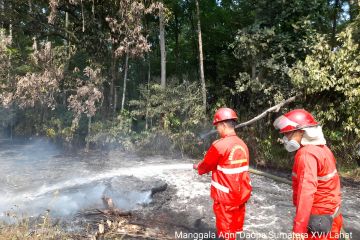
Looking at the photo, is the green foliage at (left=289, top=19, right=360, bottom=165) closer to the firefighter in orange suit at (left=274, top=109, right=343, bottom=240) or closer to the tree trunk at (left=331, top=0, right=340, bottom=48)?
the tree trunk at (left=331, top=0, right=340, bottom=48)

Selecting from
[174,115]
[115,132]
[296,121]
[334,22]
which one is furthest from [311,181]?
[334,22]

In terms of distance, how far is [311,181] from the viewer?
8.89 ft

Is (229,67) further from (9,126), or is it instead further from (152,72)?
(9,126)

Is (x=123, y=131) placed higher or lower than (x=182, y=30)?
lower

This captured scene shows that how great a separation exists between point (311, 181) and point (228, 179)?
3.77ft

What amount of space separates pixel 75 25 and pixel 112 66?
111 inches

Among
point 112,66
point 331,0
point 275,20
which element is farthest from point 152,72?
point 331,0

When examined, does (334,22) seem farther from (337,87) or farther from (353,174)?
(353,174)

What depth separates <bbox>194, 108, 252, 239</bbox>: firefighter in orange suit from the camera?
3734 millimetres

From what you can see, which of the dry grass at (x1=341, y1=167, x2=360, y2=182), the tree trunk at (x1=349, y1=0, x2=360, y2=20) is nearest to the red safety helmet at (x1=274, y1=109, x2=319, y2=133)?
the dry grass at (x1=341, y1=167, x2=360, y2=182)

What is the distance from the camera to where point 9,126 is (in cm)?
2281

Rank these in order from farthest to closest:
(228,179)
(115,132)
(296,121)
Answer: (115,132)
(228,179)
(296,121)

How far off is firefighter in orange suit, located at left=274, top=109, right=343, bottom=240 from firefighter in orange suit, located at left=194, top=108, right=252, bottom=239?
841 millimetres

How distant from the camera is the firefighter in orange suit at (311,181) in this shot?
2699 mm
